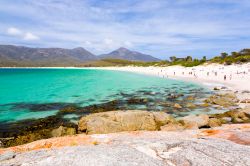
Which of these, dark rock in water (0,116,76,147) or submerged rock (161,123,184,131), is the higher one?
submerged rock (161,123,184,131)

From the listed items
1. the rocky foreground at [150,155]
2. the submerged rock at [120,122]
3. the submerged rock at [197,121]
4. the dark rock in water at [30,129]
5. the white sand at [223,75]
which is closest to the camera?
the rocky foreground at [150,155]

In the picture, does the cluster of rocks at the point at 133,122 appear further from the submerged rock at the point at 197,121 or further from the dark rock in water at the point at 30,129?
the dark rock in water at the point at 30,129

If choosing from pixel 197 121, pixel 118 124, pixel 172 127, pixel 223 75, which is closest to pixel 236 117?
pixel 197 121

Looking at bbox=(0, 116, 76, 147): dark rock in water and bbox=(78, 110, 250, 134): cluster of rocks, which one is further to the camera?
bbox=(0, 116, 76, 147): dark rock in water

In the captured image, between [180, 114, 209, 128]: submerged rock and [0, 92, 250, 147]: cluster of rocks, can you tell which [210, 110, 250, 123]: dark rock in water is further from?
[180, 114, 209, 128]: submerged rock

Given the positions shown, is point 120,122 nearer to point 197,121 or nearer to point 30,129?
point 197,121

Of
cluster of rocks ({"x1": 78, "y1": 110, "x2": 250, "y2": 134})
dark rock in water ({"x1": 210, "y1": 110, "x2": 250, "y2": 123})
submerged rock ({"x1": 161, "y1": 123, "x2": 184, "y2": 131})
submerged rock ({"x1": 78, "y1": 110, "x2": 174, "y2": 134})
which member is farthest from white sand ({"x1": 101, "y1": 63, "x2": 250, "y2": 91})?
submerged rock ({"x1": 78, "y1": 110, "x2": 174, "y2": 134})

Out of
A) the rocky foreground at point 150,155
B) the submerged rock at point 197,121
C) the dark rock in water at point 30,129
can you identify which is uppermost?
the rocky foreground at point 150,155

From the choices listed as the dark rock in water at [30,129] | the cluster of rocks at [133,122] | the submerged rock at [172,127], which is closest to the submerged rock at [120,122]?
the cluster of rocks at [133,122]

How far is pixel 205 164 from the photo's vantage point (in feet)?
26.3

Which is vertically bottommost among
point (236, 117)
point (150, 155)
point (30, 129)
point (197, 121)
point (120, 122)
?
point (30, 129)

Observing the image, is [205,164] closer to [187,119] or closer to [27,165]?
[27,165]

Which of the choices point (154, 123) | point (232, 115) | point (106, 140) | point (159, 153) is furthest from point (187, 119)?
point (159, 153)

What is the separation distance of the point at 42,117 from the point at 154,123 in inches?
631
